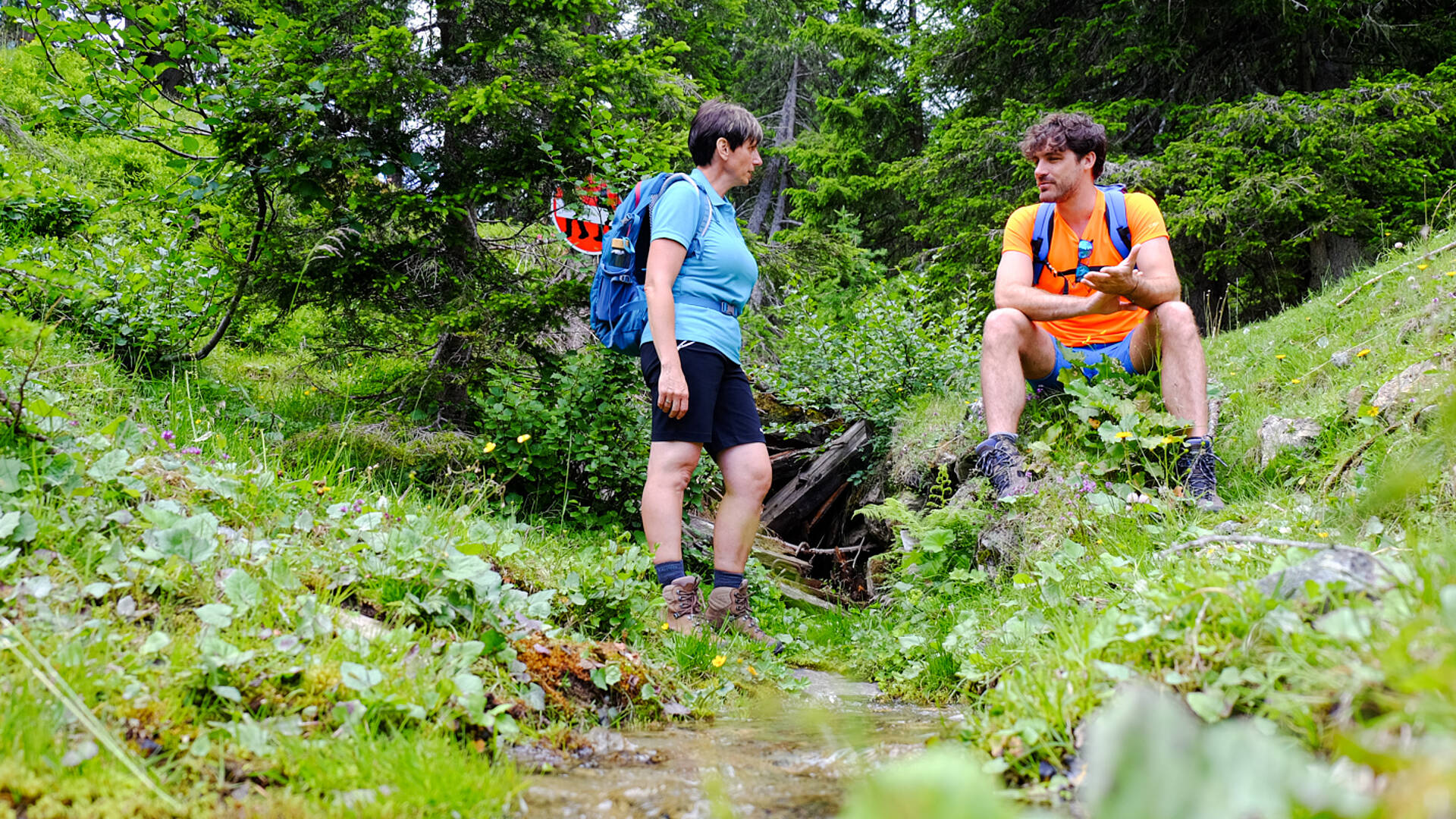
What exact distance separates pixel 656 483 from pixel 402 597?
1.38m

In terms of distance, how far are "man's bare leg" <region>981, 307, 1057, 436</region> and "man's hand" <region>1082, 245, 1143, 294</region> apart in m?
0.43

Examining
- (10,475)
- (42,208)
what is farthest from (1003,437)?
(42,208)

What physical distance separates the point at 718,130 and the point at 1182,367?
227cm

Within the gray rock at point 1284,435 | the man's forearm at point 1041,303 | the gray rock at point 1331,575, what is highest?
the man's forearm at point 1041,303

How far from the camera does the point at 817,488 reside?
7.05 meters

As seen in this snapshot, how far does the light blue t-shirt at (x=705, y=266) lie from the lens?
11.2ft

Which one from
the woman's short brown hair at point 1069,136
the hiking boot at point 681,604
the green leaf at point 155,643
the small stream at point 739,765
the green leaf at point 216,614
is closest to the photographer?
the small stream at point 739,765

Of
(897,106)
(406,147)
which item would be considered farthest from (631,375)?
(897,106)

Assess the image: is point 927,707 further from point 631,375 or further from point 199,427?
point 199,427

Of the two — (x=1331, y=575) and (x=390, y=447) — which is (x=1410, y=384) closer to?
(x=1331, y=575)

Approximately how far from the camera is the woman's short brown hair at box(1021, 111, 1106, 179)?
3.93 meters

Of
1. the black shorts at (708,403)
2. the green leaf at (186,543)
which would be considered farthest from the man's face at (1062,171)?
the green leaf at (186,543)

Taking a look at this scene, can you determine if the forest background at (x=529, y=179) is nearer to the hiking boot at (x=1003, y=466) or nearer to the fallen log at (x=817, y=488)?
the fallen log at (x=817, y=488)

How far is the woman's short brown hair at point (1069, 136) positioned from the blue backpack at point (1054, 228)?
0.20 meters
